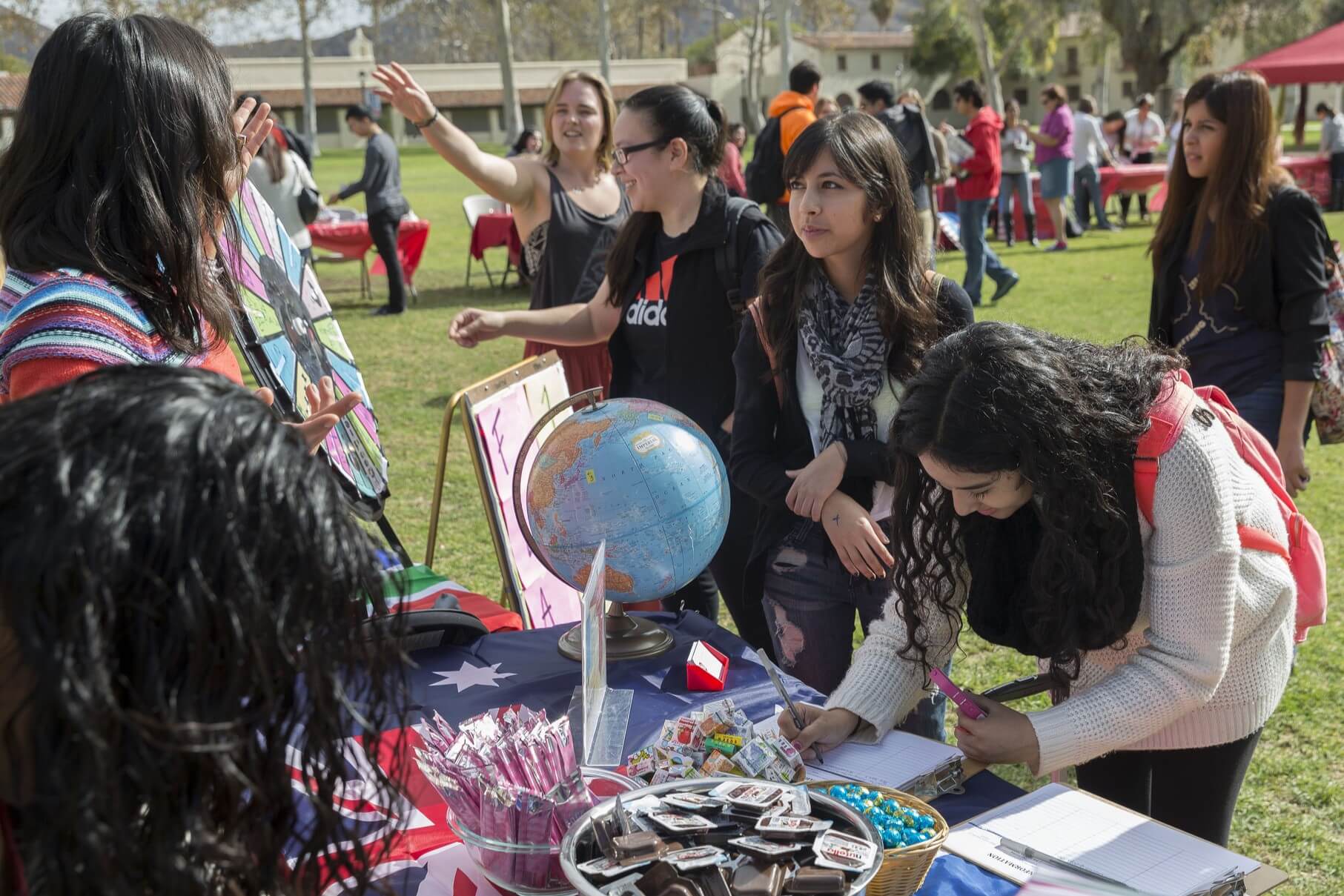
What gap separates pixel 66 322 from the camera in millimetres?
1802

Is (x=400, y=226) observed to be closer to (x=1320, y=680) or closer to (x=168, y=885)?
(x=1320, y=680)

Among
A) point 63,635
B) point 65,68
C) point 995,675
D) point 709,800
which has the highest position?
point 65,68

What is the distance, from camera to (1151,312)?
3.77m

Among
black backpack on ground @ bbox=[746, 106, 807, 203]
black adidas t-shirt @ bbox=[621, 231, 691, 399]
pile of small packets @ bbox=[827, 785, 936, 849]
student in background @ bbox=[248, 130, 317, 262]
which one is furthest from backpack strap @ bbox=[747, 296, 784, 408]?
student in background @ bbox=[248, 130, 317, 262]

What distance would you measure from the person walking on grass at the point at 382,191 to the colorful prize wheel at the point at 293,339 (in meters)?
8.54

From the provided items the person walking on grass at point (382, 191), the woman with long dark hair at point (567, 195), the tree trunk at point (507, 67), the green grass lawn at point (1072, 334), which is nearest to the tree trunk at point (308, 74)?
the tree trunk at point (507, 67)

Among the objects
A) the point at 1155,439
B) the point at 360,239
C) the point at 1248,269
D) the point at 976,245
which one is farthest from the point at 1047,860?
the point at 360,239

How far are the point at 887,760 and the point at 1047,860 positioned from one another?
345mm

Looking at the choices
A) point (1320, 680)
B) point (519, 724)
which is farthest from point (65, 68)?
point (1320, 680)

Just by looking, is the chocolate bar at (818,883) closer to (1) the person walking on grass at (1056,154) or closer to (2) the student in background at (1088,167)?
(1) the person walking on grass at (1056,154)

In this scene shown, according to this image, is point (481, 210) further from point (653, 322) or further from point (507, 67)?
point (507, 67)

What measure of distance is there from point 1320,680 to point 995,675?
1083mm

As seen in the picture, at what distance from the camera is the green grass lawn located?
3215mm

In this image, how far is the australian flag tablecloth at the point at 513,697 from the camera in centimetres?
166
